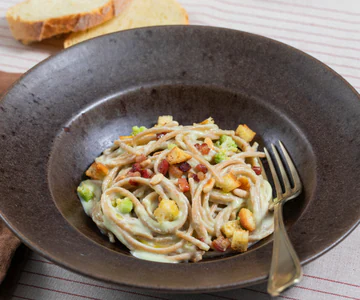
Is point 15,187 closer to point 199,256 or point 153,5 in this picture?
point 199,256

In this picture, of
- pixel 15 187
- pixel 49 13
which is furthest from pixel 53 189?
pixel 49 13

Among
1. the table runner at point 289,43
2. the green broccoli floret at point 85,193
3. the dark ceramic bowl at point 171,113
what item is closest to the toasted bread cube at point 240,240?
the dark ceramic bowl at point 171,113

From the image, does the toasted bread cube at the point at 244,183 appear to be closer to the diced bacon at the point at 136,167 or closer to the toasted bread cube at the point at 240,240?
the toasted bread cube at the point at 240,240

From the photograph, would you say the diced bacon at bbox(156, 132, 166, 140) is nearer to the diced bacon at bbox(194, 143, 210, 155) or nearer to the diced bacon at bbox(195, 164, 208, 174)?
the diced bacon at bbox(194, 143, 210, 155)

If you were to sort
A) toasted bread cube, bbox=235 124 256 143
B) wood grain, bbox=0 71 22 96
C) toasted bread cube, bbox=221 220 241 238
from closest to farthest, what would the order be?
toasted bread cube, bbox=221 220 241 238 < toasted bread cube, bbox=235 124 256 143 < wood grain, bbox=0 71 22 96

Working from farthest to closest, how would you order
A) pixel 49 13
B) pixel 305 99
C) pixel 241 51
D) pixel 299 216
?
1. pixel 49 13
2. pixel 241 51
3. pixel 305 99
4. pixel 299 216

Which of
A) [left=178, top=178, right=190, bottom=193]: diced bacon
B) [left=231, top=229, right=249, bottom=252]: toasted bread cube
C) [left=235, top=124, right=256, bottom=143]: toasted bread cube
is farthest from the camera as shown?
[left=235, top=124, right=256, bottom=143]: toasted bread cube

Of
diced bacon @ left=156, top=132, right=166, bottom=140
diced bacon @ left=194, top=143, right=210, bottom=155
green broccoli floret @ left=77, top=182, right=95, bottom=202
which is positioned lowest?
green broccoli floret @ left=77, top=182, right=95, bottom=202

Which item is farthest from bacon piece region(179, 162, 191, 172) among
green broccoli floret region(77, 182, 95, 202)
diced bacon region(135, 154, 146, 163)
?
green broccoli floret region(77, 182, 95, 202)
